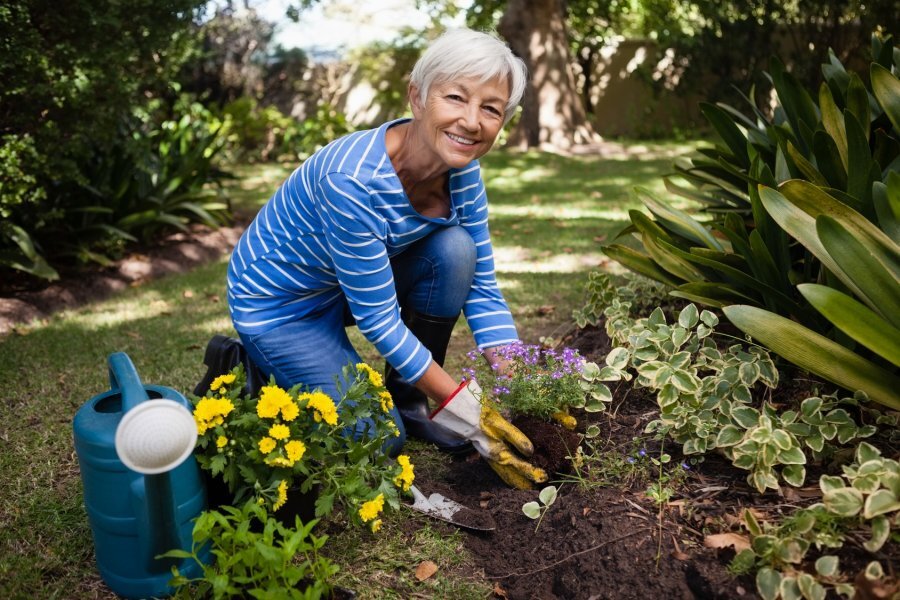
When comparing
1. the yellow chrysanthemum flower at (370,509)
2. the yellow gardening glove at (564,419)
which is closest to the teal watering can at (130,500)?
the yellow chrysanthemum flower at (370,509)

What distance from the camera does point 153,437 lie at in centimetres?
153

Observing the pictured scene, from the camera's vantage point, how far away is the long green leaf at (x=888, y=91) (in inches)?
99.6

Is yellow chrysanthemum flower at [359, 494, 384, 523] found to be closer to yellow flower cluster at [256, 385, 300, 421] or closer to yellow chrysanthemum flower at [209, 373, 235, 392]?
yellow flower cluster at [256, 385, 300, 421]

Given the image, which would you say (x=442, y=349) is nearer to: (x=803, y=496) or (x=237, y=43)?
(x=803, y=496)

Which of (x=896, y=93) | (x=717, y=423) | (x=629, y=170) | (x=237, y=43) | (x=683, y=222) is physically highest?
(x=896, y=93)

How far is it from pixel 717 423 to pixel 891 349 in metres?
0.50

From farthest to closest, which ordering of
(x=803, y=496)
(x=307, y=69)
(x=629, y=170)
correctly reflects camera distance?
(x=307, y=69) → (x=629, y=170) → (x=803, y=496)

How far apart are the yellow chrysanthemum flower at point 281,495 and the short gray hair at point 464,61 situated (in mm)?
1202

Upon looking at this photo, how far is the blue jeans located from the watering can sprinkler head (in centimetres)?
103

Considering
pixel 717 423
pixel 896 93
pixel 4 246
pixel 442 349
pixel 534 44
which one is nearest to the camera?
pixel 717 423

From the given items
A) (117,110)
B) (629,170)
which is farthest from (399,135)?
(629,170)

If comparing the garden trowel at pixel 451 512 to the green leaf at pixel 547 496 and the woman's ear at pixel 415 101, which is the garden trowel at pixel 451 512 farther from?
the woman's ear at pixel 415 101

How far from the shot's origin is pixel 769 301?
261 centimetres

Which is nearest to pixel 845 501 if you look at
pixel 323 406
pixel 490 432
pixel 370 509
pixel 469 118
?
pixel 490 432
